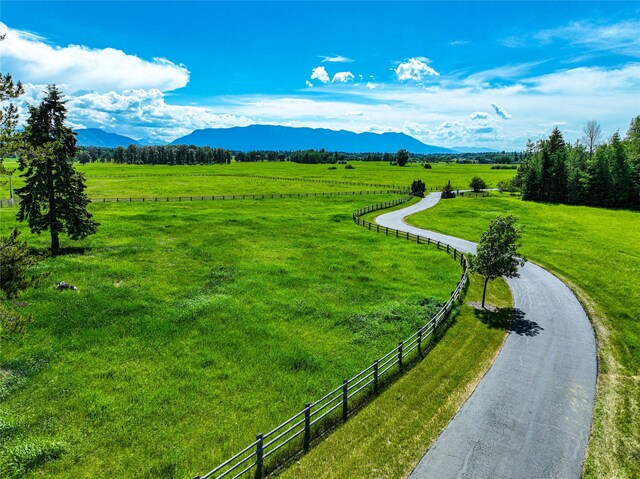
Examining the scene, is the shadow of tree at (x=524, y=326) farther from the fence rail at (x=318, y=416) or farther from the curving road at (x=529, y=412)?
the fence rail at (x=318, y=416)

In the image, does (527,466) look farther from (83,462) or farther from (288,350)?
(83,462)

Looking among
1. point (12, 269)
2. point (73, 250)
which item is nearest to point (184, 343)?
point (12, 269)

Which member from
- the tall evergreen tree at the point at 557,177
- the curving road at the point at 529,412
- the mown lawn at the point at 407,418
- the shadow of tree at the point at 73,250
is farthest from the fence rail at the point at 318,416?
the tall evergreen tree at the point at 557,177

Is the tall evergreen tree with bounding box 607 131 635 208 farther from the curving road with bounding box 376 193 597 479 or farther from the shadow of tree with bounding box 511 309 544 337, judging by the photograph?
the shadow of tree with bounding box 511 309 544 337

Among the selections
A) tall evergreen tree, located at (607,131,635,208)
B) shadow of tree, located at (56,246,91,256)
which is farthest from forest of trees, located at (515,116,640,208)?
shadow of tree, located at (56,246,91,256)

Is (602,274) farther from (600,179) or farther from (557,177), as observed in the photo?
(557,177)
